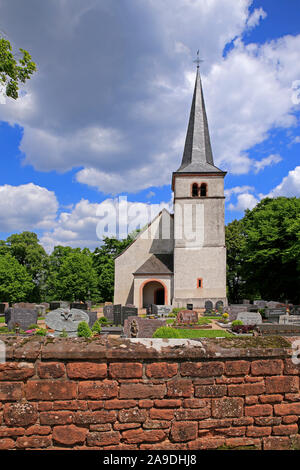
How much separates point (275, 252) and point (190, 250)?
8.17m

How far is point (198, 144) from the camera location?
32312mm

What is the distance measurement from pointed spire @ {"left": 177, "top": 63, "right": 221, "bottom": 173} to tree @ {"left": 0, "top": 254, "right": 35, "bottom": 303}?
Result: 21.9 metres

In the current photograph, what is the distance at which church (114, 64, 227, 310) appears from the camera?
29.4m

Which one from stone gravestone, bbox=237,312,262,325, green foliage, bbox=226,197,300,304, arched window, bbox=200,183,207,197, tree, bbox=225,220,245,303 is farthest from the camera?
tree, bbox=225,220,245,303

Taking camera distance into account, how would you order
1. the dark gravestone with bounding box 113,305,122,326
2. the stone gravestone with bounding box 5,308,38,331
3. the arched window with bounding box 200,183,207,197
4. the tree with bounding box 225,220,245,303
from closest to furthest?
1. the stone gravestone with bounding box 5,308,38,331
2. the dark gravestone with bounding box 113,305,122,326
3. the arched window with bounding box 200,183,207,197
4. the tree with bounding box 225,220,245,303

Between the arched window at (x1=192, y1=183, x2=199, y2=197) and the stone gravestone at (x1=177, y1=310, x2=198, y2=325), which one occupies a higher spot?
the arched window at (x1=192, y1=183, x2=199, y2=197)

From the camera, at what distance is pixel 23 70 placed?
9.49 metres

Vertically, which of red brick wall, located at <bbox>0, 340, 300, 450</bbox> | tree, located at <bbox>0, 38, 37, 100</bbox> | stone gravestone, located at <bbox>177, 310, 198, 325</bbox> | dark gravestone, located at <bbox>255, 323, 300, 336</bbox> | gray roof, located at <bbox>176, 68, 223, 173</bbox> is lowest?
stone gravestone, located at <bbox>177, 310, 198, 325</bbox>

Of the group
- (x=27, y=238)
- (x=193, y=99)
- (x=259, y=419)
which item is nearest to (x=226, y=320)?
(x=259, y=419)

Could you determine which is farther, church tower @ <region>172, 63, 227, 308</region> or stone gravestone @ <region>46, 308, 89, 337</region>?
church tower @ <region>172, 63, 227, 308</region>

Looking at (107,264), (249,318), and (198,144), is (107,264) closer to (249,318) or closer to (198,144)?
(198,144)

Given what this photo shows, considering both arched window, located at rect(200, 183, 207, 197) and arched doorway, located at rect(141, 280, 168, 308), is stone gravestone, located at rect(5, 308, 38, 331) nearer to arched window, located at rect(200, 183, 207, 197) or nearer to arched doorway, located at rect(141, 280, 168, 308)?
arched doorway, located at rect(141, 280, 168, 308)

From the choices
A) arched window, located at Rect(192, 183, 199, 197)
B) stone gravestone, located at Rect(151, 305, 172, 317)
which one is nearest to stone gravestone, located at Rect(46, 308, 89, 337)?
stone gravestone, located at Rect(151, 305, 172, 317)
